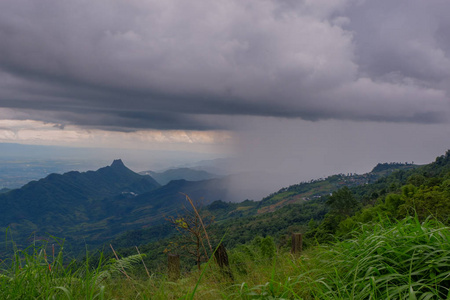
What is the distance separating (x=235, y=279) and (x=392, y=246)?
8.90ft

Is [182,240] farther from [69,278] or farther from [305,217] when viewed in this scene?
[305,217]

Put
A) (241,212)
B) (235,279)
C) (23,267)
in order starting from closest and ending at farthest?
(23,267), (235,279), (241,212)

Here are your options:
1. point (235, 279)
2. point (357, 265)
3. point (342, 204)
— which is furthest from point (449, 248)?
point (342, 204)

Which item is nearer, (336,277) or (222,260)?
(336,277)

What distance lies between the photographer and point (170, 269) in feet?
18.2

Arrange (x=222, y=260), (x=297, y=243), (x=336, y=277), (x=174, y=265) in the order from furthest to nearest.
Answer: (x=297, y=243)
(x=222, y=260)
(x=174, y=265)
(x=336, y=277)

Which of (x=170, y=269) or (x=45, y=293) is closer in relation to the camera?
(x=45, y=293)

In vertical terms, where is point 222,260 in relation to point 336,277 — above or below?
below

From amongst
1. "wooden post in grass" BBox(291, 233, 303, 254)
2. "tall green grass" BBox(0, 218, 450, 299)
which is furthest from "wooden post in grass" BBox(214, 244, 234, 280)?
"wooden post in grass" BBox(291, 233, 303, 254)

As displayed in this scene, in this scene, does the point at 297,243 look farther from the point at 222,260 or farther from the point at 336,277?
the point at 336,277

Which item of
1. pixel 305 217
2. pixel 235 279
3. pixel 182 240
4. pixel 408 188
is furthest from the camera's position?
pixel 305 217

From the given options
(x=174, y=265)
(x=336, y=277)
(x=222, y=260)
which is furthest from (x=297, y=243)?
(x=336, y=277)

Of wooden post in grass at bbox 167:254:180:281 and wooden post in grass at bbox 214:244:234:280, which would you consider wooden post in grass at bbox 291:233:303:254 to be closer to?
wooden post in grass at bbox 214:244:234:280

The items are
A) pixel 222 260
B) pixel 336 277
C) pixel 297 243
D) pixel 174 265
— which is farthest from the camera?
pixel 297 243
